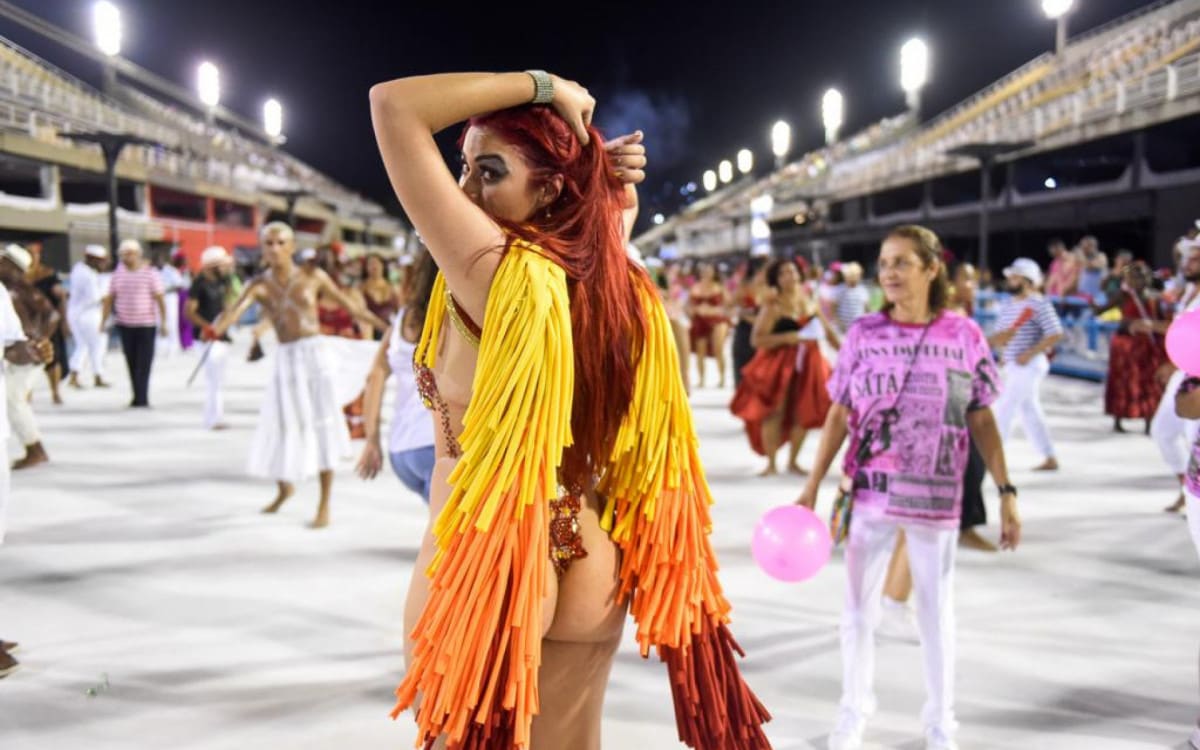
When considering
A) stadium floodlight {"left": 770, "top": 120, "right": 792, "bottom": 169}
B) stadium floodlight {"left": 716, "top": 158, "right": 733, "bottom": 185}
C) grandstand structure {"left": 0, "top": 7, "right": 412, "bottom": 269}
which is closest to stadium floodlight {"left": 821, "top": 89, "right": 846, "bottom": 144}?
stadium floodlight {"left": 770, "top": 120, "right": 792, "bottom": 169}

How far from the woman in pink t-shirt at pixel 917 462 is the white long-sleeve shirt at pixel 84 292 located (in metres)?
12.4

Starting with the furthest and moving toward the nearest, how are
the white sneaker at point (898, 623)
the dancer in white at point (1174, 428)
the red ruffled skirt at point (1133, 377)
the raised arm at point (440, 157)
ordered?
the red ruffled skirt at point (1133, 377) < the dancer in white at point (1174, 428) < the white sneaker at point (898, 623) < the raised arm at point (440, 157)

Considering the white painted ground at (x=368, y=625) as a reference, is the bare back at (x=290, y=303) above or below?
above

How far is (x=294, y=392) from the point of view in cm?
645

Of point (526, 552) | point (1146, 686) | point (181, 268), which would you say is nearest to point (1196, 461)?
point (1146, 686)

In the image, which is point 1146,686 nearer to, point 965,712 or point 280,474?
point 965,712

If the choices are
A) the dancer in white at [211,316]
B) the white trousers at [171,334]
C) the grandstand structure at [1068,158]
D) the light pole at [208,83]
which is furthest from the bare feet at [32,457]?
the light pole at [208,83]

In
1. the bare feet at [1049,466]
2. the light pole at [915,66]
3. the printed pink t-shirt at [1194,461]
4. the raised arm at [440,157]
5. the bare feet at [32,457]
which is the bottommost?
the bare feet at [1049,466]

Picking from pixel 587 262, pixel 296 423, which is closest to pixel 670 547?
pixel 587 262

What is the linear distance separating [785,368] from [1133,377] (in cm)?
Result: 440

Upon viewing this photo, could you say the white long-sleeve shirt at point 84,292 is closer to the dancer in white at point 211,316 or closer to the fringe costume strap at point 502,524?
the dancer in white at point 211,316

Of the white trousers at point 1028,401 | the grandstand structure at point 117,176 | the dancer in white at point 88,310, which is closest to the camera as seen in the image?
the white trousers at point 1028,401

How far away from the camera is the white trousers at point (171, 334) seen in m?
18.5

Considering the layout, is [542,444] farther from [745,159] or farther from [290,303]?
[745,159]
